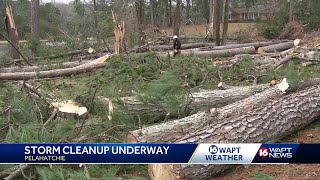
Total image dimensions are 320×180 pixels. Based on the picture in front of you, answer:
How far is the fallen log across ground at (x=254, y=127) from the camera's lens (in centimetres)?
356

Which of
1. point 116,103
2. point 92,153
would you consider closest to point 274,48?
point 116,103

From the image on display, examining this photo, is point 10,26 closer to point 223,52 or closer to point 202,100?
point 223,52

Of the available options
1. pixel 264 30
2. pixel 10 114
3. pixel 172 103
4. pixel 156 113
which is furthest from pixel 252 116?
pixel 264 30

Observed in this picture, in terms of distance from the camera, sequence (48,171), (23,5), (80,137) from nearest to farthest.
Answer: (48,171)
(80,137)
(23,5)

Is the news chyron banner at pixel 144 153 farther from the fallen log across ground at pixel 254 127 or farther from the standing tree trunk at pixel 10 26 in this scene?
the standing tree trunk at pixel 10 26

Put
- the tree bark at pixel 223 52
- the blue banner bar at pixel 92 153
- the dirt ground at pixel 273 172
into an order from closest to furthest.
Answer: the blue banner bar at pixel 92 153 < the dirt ground at pixel 273 172 < the tree bark at pixel 223 52

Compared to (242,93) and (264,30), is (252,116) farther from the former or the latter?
(264,30)

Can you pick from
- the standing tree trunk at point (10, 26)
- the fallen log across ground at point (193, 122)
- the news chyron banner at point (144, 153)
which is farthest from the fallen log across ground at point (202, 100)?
the standing tree trunk at point (10, 26)

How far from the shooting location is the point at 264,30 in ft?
64.3

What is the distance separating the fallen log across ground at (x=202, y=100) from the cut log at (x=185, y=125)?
1.33ft

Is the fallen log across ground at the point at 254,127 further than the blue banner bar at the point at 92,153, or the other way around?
the fallen log across ground at the point at 254,127

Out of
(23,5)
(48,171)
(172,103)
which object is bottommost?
(48,171)

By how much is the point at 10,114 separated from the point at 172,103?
1.95 meters

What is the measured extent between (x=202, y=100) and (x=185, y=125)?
1.05 metres
